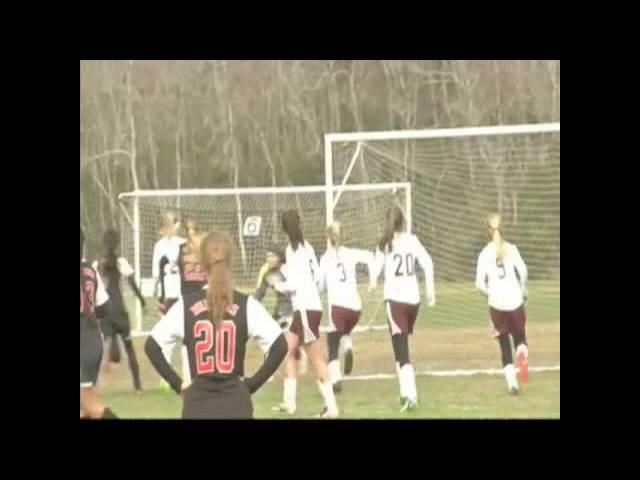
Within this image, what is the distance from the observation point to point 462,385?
10453 millimetres

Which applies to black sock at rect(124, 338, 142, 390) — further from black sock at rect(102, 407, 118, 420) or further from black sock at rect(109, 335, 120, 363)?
black sock at rect(102, 407, 118, 420)

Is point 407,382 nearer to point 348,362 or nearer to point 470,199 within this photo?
point 348,362

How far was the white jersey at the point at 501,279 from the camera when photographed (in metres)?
9.45

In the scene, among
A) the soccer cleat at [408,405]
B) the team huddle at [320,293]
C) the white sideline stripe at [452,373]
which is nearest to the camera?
the team huddle at [320,293]

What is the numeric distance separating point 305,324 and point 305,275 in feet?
1.22

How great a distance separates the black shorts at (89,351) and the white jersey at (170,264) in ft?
9.88

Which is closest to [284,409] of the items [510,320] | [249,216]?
[510,320]

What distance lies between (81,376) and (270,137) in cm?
1311

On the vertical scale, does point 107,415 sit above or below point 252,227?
below

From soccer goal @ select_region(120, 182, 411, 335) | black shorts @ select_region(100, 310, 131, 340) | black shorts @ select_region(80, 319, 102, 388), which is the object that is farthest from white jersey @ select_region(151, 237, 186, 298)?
black shorts @ select_region(80, 319, 102, 388)

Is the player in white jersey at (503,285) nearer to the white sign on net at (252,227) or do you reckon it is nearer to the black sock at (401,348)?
the black sock at (401,348)

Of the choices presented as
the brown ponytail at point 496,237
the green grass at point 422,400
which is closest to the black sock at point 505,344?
the green grass at point 422,400

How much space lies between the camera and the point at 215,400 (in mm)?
5164

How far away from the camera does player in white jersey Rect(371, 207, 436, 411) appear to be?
9008mm
